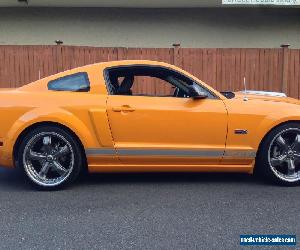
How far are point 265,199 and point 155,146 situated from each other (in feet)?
4.31

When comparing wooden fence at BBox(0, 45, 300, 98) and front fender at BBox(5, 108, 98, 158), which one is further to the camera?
wooden fence at BBox(0, 45, 300, 98)

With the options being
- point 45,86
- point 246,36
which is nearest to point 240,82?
point 246,36

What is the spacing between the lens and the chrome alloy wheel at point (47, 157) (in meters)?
4.40

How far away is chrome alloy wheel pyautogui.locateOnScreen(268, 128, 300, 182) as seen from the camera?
4.56m

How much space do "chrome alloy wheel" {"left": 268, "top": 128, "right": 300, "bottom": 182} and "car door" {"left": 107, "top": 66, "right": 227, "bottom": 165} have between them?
62 centimetres

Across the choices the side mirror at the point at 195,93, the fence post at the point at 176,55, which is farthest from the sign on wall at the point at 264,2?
the side mirror at the point at 195,93

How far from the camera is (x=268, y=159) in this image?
4.53m

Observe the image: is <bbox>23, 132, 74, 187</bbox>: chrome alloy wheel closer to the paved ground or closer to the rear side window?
the paved ground

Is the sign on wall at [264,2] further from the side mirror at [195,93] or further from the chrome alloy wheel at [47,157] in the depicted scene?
the chrome alloy wheel at [47,157]

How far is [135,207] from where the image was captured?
154 inches

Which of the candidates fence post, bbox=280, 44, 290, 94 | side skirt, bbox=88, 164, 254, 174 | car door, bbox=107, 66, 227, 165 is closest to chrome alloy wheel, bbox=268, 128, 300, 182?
side skirt, bbox=88, 164, 254, 174

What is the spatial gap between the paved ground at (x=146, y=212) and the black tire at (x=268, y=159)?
10 centimetres

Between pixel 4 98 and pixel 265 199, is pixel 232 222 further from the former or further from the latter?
pixel 4 98

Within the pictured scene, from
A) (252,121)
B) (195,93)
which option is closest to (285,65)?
(252,121)
